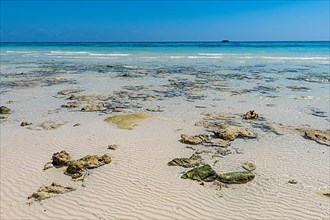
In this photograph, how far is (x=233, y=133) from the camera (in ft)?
28.7

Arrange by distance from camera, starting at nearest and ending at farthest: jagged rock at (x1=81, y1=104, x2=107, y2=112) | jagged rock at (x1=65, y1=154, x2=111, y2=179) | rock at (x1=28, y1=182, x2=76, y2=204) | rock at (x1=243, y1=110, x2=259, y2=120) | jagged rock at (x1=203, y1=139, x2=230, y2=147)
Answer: rock at (x1=28, y1=182, x2=76, y2=204) < jagged rock at (x1=65, y1=154, x2=111, y2=179) < jagged rock at (x1=203, y1=139, x2=230, y2=147) < rock at (x1=243, y1=110, x2=259, y2=120) < jagged rock at (x1=81, y1=104, x2=107, y2=112)

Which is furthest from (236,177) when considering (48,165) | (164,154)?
(48,165)

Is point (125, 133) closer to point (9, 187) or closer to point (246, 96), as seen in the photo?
point (9, 187)

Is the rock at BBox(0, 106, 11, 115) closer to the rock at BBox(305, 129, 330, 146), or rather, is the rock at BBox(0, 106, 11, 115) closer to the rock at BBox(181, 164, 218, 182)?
the rock at BBox(181, 164, 218, 182)

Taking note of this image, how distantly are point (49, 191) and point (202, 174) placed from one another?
300 cm

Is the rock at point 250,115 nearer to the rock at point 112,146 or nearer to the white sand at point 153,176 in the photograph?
the white sand at point 153,176

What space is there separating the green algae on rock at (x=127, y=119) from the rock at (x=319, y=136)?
5.29 m

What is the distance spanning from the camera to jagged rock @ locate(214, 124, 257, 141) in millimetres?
8611

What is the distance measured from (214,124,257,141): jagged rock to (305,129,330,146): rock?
5.07 ft

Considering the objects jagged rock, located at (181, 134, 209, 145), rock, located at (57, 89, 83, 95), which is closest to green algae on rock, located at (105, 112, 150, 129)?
jagged rock, located at (181, 134, 209, 145)

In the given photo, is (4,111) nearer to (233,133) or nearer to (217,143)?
(217,143)

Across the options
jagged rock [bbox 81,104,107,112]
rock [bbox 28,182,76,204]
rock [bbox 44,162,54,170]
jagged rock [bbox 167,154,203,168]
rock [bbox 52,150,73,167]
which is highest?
jagged rock [bbox 81,104,107,112]

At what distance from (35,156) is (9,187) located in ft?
5.07

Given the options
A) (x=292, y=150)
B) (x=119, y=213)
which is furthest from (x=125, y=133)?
(x=292, y=150)
